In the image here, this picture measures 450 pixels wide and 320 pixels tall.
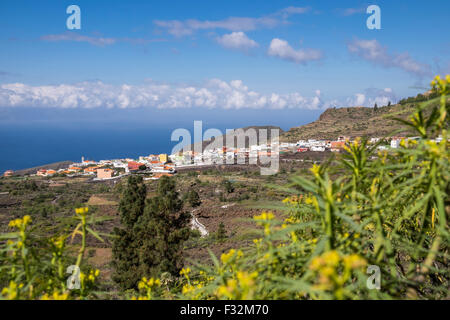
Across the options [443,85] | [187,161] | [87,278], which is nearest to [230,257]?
[87,278]

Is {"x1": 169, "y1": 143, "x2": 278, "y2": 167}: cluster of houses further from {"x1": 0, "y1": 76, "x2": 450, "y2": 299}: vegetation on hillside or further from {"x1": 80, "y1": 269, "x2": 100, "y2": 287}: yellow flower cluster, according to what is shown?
{"x1": 80, "y1": 269, "x2": 100, "y2": 287}: yellow flower cluster

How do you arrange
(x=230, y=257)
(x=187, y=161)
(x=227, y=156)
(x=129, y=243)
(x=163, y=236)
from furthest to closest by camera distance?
1. (x=187, y=161)
2. (x=227, y=156)
3. (x=163, y=236)
4. (x=129, y=243)
5. (x=230, y=257)

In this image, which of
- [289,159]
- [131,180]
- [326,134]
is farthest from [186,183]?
[326,134]

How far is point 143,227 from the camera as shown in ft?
36.9

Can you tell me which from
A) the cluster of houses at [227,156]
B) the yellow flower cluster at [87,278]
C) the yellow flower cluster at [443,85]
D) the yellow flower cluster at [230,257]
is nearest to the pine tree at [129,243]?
the yellow flower cluster at [87,278]

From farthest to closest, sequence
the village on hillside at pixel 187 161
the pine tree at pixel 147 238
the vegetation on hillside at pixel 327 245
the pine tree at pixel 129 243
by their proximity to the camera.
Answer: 1. the village on hillside at pixel 187 161
2. the pine tree at pixel 147 238
3. the pine tree at pixel 129 243
4. the vegetation on hillside at pixel 327 245

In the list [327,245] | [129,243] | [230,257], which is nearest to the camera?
[327,245]

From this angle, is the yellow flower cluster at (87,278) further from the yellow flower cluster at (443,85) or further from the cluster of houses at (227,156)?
the cluster of houses at (227,156)

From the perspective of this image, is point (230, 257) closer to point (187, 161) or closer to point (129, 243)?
point (129, 243)

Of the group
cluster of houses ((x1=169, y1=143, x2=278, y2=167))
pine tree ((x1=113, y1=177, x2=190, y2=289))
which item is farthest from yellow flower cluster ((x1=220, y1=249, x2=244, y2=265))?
cluster of houses ((x1=169, y1=143, x2=278, y2=167))

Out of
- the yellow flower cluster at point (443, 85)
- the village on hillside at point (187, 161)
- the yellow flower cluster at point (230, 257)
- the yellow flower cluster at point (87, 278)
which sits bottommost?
the village on hillside at point (187, 161)

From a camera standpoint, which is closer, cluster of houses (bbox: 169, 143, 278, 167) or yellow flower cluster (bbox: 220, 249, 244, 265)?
yellow flower cluster (bbox: 220, 249, 244, 265)
